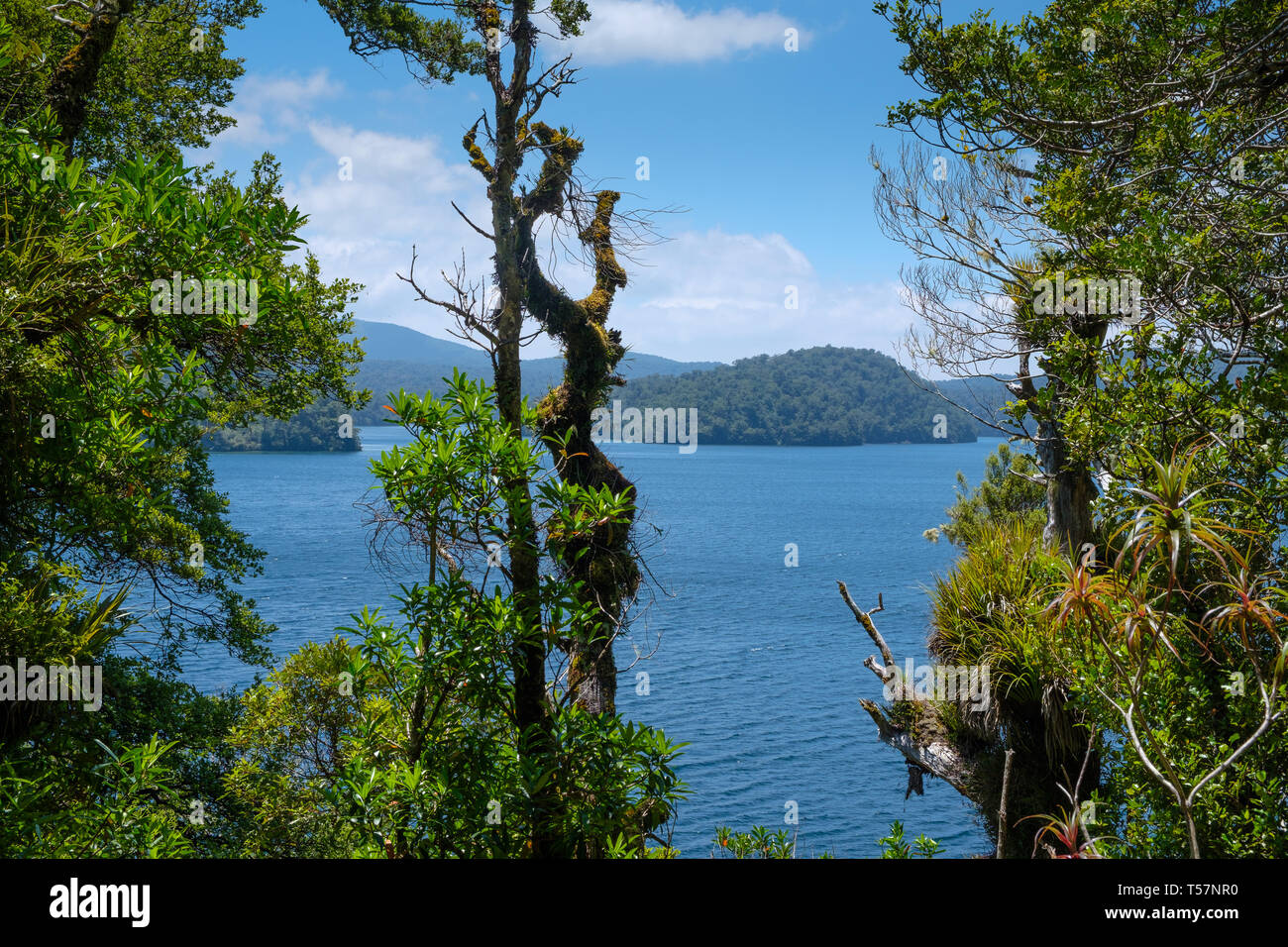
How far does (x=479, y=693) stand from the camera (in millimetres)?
3951

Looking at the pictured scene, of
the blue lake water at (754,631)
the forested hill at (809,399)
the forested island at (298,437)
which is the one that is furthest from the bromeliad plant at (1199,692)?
the forested hill at (809,399)

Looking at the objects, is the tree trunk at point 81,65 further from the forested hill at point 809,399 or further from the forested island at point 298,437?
the forested hill at point 809,399

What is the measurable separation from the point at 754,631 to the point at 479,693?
2902 centimetres

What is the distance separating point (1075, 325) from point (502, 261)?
646cm

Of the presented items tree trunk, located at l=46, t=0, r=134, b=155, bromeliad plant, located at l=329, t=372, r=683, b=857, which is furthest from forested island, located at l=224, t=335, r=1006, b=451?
bromeliad plant, located at l=329, t=372, r=683, b=857

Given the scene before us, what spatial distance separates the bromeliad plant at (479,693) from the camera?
3.68 metres

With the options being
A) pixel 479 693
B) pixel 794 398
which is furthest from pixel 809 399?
pixel 479 693

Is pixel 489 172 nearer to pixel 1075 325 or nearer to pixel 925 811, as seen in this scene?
pixel 1075 325

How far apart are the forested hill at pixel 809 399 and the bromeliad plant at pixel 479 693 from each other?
89896mm

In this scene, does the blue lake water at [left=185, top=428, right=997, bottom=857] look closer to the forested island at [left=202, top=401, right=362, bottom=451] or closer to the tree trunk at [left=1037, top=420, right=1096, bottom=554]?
the tree trunk at [left=1037, top=420, right=1096, bottom=554]

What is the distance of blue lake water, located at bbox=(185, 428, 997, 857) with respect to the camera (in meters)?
17.8

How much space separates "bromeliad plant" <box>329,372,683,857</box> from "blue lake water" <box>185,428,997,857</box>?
34 centimetres

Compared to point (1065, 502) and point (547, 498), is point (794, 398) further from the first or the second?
point (547, 498)

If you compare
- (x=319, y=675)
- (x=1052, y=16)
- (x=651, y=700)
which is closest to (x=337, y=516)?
(x=651, y=700)
